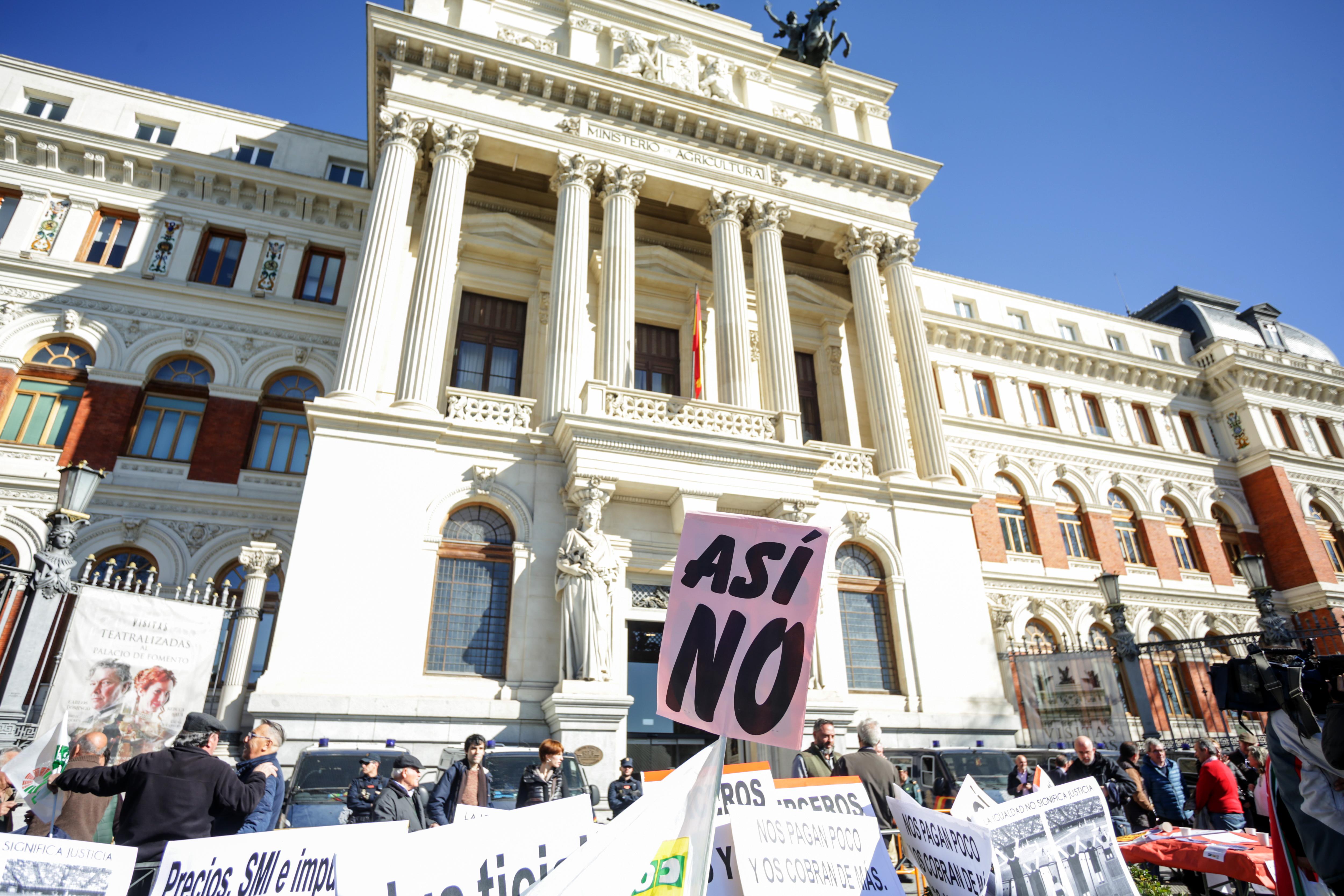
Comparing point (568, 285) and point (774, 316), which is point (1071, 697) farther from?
point (568, 285)

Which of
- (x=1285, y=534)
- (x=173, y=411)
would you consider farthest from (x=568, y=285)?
(x=1285, y=534)

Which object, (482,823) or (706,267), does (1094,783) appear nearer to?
(482,823)

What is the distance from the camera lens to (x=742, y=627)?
480cm

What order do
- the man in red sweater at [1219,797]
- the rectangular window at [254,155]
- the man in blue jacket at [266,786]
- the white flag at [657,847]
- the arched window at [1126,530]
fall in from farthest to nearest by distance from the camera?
the arched window at [1126,530], the rectangular window at [254,155], the man in red sweater at [1219,797], the man in blue jacket at [266,786], the white flag at [657,847]

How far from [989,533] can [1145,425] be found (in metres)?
11.3

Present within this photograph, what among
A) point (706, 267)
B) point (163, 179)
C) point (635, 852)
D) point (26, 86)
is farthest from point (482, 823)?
point (26, 86)

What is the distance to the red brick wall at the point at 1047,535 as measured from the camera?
26906 millimetres

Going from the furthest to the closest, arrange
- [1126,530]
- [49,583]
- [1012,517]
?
[1126,530], [1012,517], [49,583]

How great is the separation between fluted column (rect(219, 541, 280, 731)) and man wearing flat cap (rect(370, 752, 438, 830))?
798cm

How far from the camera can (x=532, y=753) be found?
32.8 feet

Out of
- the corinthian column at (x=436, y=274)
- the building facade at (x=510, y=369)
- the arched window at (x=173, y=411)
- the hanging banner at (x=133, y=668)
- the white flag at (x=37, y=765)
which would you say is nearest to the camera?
the white flag at (x=37, y=765)

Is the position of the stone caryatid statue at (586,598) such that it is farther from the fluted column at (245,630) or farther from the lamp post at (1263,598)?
the lamp post at (1263,598)

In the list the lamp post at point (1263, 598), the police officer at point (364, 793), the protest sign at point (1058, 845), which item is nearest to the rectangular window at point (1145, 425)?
the lamp post at point (1263, 598)

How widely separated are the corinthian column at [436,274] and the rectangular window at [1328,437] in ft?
123
